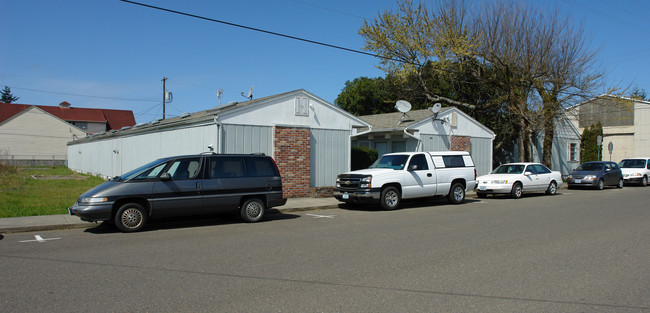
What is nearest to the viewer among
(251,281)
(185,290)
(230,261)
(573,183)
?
(185,290)

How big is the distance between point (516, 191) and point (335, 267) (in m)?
14.2

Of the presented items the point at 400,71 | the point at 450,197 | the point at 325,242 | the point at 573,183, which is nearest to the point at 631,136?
the point at 573,183

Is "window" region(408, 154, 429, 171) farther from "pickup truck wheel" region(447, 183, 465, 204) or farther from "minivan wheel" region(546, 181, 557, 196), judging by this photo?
"minivan wheel" region(546, 181, 557, 196)

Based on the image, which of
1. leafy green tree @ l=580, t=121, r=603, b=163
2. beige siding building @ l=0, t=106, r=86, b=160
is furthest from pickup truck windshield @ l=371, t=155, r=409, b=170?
beige siding building @ l=0, t=106, r=86, b=160

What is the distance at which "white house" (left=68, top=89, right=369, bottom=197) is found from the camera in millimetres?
15680

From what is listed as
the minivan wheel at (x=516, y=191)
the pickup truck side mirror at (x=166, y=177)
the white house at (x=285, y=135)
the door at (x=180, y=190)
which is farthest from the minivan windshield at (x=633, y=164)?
the pickup truck side mirror at (x=166, y=177)

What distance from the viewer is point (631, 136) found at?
138 ft

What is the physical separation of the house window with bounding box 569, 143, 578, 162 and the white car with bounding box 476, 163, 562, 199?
13161 mm

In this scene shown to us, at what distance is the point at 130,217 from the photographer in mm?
9984

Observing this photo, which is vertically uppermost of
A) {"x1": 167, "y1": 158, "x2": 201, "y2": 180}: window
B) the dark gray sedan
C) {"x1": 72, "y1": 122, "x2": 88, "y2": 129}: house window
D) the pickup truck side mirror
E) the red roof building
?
the red roof building

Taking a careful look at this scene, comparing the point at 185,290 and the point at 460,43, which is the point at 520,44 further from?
the point at 185,290

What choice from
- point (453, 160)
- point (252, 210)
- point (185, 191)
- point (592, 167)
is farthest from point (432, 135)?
point (185, 191)

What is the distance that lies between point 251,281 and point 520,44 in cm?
2298

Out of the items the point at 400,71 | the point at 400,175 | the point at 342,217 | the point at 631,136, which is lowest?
the point at 342,217
